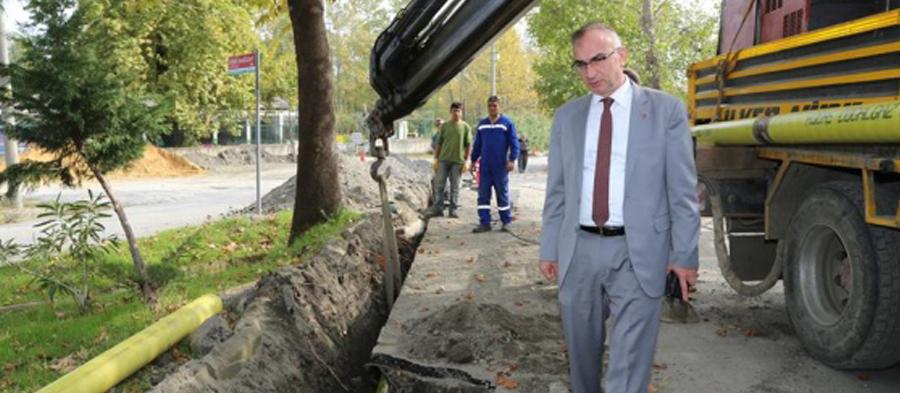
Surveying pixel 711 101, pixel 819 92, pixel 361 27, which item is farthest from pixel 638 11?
pixel 361 27

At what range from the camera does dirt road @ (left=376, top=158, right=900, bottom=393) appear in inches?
181

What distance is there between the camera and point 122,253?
9.27 meters

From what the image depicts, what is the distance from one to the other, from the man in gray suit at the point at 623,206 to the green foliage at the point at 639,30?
2008 centimetres

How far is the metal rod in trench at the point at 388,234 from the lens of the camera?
623cm

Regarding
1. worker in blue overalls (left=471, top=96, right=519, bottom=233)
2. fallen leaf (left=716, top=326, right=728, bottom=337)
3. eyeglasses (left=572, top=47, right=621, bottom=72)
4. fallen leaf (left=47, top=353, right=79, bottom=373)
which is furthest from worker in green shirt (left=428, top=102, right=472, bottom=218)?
eyeglasses (left=572, top=47, right=621, bottom=72)

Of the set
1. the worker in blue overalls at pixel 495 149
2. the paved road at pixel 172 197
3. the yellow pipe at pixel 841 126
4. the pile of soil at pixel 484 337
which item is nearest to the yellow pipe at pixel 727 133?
the yellow pipe at pixel 841 126

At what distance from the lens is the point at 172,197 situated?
1945cm

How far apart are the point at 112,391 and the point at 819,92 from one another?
14.9 feet

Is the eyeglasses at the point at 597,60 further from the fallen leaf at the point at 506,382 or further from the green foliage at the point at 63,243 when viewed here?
the green foliage at the point at 63,243

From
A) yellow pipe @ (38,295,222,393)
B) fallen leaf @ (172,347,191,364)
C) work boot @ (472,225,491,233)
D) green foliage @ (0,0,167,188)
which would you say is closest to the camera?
yellow pipe @ (38,295,222,393)

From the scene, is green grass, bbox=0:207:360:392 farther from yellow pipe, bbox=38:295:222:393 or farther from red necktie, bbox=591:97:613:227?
red necktie, bbox=591:97:613:227

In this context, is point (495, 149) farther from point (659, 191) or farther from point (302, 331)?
point (659, 191)

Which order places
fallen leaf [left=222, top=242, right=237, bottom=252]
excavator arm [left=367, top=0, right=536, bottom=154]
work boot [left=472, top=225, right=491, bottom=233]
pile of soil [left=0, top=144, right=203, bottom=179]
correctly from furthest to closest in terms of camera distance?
1. pile of soil [left=0, top=144, right=203, bottom=179]
2. work boot [left=472, top=225, right=491, bottom=233]
3. fallen leaf [left=222, top=242, right=237, bottom=252]
4. excavator arm [left=367, top=0, right=536, bottom=154]

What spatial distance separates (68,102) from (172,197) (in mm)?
13828
